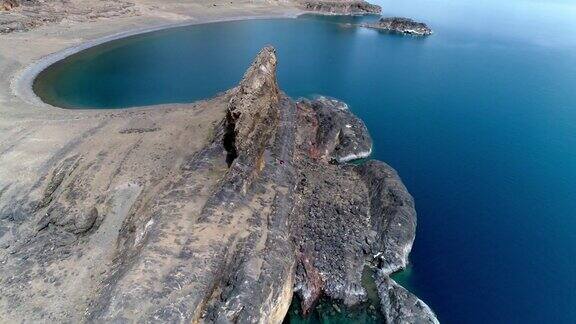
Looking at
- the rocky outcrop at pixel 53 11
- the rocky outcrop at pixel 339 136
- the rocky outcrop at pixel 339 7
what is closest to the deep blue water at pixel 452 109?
the rocky outcrop at pixel 339 136

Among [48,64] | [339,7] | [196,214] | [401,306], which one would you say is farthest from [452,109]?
[339,7]

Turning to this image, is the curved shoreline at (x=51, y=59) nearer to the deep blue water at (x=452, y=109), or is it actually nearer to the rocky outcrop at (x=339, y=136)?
the deep blue water at (x=452, y=109)

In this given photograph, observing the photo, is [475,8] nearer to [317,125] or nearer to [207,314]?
[317,125]

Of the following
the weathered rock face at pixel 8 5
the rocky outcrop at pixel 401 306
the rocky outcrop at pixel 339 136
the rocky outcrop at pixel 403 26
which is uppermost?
the weathered rock face at pixel 8 5

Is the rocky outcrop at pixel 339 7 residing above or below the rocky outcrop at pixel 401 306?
above

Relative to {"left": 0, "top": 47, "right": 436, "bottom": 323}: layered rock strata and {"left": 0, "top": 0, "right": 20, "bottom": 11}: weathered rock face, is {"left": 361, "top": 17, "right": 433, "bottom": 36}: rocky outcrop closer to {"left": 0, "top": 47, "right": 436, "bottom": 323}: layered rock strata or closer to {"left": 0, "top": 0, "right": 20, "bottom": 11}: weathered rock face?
{"left": 0, "top": 47, "right": 436, "bottom": 323}: layered rock strata

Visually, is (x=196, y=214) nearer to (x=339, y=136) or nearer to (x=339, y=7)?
(x=339, y=136)

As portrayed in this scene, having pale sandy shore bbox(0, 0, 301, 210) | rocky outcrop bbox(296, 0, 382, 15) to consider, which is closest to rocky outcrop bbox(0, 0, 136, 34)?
pale sandy shore bbox(0, 0, 301, 210)
